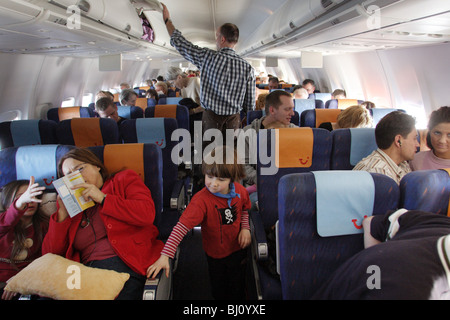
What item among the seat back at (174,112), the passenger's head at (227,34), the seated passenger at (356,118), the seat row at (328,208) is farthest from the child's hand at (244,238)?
the seat back at (174,112)

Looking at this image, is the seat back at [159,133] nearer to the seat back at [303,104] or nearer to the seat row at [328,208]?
the seat row at [328,208]

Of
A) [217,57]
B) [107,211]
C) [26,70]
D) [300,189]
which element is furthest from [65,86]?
[300,189]

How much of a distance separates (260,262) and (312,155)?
36.5 inches

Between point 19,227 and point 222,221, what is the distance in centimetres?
115

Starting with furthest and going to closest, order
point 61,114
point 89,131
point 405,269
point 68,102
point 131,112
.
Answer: point 68,102, point 61,114, point 131,112, point 89,131, point 405,269

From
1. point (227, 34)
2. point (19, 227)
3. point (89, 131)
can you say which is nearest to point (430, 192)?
point (19, 227)

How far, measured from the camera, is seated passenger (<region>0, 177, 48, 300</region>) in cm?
150

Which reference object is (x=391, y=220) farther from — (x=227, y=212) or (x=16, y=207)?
(x=16, y=207)

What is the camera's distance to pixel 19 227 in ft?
5.24

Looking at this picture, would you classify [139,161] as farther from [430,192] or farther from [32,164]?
[430,192]

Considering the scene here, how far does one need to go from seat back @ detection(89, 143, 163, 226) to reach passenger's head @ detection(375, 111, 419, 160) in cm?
151

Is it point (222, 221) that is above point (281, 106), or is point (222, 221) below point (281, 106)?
below

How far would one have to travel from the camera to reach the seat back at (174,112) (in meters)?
3.96

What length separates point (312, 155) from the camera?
2.22 m
